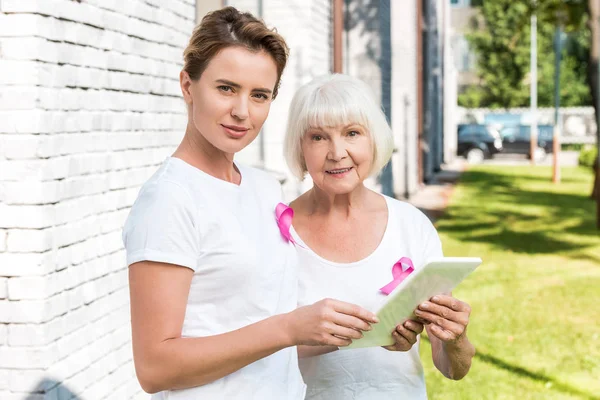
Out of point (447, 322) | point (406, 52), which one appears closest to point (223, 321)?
point (447, 322)

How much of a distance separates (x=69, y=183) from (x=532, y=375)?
429 cm

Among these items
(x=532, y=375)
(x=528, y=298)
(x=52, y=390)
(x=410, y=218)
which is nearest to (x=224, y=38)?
(x=410, y=218)

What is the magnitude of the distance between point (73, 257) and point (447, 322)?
221cm

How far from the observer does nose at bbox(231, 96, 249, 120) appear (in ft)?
6.91

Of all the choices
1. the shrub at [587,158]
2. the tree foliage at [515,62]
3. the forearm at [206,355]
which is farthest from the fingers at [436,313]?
the tree foliage at [515,62]

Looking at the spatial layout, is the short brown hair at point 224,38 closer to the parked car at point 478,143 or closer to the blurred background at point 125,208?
the blurred background at point 125,208

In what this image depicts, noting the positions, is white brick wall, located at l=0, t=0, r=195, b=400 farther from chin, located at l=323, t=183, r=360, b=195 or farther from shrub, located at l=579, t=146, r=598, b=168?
shrub, located at l=579, t=146, r=598, b=168

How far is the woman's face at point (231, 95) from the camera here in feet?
6.89

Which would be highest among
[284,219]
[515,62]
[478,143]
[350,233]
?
[515,62]

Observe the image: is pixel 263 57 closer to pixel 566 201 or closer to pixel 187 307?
pixel 187 307

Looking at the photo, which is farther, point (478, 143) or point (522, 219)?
point (478, 143)

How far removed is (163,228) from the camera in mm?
1944

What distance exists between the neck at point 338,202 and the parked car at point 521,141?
36688 mm

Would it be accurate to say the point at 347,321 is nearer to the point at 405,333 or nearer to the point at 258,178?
the point at 405,333
